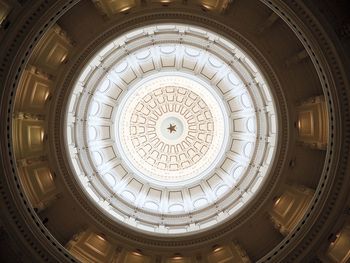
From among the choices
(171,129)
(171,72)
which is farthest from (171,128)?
(171,72)

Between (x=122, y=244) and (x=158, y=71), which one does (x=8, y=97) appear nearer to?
(x=122, y=244)

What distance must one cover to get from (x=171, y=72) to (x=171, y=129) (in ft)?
17.6

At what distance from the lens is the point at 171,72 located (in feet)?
78.4

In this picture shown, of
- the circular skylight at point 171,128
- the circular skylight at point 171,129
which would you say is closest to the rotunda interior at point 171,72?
the circular skylight at point 171,129

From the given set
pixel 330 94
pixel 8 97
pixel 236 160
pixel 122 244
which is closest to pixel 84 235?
pixel 122 244

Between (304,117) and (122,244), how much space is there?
9.59 m

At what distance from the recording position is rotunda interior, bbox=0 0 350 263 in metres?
14.7

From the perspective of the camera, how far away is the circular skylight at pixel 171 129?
19234 millimetres

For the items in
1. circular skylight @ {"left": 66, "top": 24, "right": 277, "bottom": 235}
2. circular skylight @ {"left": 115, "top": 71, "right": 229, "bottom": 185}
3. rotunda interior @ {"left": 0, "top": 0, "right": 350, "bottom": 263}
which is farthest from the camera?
circular skylight @ {"left": 115, "top": 71, "right": 229, "bottom": 185}

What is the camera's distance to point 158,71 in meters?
23.8

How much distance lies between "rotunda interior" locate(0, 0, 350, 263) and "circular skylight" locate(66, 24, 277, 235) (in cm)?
13

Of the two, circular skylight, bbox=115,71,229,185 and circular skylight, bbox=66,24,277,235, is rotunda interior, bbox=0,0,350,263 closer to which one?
circular skylight, bbox=66,24,277,235

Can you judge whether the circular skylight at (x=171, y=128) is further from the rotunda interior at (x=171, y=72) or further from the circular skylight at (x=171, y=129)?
the rotunda interior at (x=171, y=72)

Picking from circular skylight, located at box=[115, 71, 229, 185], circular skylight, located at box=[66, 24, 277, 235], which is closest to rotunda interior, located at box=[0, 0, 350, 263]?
circular skylight, located at box=[66, 24, 277, 235]
